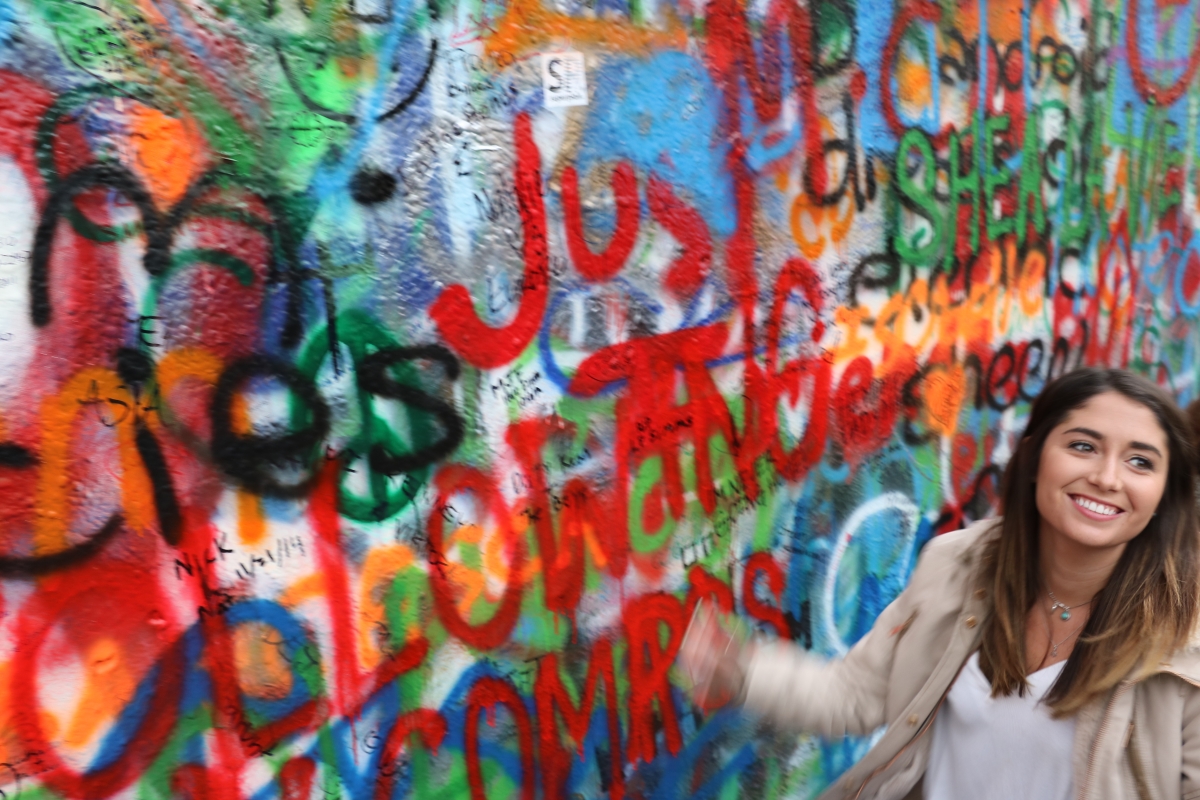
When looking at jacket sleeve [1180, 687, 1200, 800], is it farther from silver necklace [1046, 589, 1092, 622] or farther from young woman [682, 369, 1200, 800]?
silver necklace [1046, 589, 1092, 622]

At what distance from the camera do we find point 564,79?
8.71ft

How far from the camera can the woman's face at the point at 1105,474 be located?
1.96m

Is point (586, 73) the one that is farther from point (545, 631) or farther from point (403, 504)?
point (545, 631)

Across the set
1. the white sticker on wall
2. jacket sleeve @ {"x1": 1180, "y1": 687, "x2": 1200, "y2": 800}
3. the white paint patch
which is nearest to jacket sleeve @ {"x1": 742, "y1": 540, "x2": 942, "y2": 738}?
jacket sleeve @ {"x1": 1180, "y1": 687, "x2": 1200, "y2": 800}

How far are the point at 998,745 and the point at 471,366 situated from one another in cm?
149

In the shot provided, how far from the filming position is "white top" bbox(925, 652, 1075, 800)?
1.90 m

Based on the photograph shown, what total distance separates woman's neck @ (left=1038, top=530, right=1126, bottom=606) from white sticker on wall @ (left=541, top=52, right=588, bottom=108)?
1.62 m

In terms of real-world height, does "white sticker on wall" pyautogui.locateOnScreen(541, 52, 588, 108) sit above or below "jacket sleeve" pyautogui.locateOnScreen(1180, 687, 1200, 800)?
above

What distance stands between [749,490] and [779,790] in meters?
1.07

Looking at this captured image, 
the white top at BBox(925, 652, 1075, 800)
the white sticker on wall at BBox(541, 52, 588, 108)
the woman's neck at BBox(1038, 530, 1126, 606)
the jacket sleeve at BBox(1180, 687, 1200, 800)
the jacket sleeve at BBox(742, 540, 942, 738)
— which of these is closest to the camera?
the jacket sleeve at BBox(1180, 687, 1200, 800)

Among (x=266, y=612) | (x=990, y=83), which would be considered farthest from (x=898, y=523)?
(x=266, y=612)

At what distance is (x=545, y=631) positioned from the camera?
275 cm

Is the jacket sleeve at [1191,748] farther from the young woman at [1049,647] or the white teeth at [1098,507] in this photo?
the white teeth at [1098,507]

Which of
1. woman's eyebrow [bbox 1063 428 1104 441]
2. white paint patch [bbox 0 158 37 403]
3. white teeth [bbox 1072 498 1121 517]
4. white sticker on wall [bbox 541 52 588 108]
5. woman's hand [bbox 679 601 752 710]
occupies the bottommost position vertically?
woman's hand [bbox 679 601 752 710]
